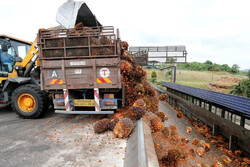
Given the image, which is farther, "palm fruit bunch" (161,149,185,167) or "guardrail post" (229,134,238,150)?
"guardrail post" (229,134,238,150)

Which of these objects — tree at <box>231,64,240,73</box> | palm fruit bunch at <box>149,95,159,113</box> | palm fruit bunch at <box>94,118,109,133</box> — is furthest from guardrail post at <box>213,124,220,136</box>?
tree at <box>231,64,240,73</box>

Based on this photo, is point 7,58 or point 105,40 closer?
point 105,40

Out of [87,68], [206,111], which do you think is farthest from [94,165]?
[206,111]

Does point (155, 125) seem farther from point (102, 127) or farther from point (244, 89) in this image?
point (244, 89)

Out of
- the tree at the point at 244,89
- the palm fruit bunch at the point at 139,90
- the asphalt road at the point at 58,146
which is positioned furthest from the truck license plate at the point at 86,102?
the tree at the point at 244,89

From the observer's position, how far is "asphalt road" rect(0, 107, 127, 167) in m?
2.54

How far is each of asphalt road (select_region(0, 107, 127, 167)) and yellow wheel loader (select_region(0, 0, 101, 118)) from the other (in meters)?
0.77

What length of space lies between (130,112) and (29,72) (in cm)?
494

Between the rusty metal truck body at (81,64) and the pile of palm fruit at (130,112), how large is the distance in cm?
44

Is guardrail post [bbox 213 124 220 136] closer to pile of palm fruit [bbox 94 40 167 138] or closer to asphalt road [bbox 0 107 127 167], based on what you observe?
pile of palm fruit [bbox 94 40 167 138]

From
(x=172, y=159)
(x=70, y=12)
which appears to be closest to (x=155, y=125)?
(x=172, y=159)

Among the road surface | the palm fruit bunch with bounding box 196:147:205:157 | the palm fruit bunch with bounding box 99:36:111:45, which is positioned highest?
the palm fruit bunch with bounding box 99:36:111:45

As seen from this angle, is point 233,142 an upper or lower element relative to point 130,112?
lower

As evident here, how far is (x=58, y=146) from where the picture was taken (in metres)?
3.08
